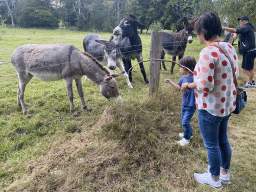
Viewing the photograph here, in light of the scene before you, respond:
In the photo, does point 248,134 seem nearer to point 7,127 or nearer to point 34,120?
point 34,120

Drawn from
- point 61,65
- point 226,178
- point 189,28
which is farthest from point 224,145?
point 189,28

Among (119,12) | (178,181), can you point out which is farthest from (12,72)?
(119,12)

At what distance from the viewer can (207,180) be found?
6.95ft

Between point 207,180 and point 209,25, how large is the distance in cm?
191

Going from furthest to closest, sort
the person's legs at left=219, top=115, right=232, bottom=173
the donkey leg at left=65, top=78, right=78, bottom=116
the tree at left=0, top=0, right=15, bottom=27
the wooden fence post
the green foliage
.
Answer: the tree at left=0, top=0, right=15, bottom=27
the green foliage
the donkey leg at left=65, top=78, right=78, bottom=116
the wooden fence post
the person's legs at left=219, top=115, right=232, bottom=173

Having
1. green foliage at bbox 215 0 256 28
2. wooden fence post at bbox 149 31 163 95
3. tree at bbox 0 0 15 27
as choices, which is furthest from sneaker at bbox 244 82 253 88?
tree at bbox 0 0 15 27

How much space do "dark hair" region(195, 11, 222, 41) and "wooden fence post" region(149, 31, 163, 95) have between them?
2.00m

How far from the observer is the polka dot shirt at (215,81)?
60.4 inches

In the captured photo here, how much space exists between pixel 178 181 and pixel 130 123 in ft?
3.96

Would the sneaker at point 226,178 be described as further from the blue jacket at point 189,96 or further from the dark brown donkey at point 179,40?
the dark brown donkey at point 179,40

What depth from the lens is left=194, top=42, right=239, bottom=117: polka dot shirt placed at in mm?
1535

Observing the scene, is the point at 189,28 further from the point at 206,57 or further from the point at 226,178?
the point at 226,178

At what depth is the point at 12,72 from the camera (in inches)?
291

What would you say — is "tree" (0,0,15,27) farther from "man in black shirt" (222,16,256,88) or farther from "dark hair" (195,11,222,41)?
"dark hair" (195,11,222,41)
